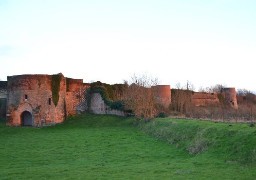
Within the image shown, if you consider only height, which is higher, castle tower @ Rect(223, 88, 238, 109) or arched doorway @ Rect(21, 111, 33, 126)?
castle tower @ Rect(223, 88, 238, 109)

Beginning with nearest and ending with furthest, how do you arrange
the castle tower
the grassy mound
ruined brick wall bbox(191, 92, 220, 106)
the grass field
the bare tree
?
the grass field
the grassy mound
the bare tree
ruined brick wall bbox(191, 92, 220, 106)
the castle tower

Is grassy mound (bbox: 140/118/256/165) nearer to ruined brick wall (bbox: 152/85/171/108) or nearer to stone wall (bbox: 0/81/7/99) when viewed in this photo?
ruined brick wall (bbox: 152/85/171/108)

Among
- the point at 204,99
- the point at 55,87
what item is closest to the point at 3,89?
the point at 55,87

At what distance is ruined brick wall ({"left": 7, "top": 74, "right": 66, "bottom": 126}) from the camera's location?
43.1 metres

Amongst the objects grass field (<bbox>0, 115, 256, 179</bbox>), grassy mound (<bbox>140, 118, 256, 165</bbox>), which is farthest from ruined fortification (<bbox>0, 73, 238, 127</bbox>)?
grassy mound (<bbox>140, 118, 256, 165</bbox>)

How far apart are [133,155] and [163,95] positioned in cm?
2601

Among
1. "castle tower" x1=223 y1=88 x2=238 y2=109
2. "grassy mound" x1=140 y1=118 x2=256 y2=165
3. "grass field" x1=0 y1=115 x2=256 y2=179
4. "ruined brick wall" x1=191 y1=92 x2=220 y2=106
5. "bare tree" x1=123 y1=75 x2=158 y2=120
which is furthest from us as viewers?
"castle tower" x1=223 y1=88 x2=238 y2=109

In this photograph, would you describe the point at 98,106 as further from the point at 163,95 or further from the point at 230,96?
the point at 230,96

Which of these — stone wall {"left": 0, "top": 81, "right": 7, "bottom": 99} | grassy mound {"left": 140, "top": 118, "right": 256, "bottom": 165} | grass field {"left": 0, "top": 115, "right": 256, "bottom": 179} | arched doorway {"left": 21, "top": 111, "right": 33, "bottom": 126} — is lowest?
grass field {"left": 0, "top": 115, "right": 256, "bottom": 179}

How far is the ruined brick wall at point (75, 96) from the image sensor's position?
4684cm

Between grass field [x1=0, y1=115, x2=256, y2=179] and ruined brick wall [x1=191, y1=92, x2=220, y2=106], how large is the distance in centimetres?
2432

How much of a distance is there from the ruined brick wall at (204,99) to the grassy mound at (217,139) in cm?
3014

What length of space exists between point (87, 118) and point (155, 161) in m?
25.2

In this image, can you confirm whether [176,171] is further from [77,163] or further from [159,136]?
[159,136]
